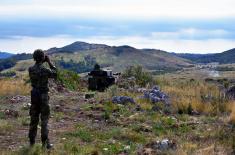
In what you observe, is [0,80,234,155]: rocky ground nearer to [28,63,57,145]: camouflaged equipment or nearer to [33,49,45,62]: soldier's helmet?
[28,63,57,145]: camouflaged equipment

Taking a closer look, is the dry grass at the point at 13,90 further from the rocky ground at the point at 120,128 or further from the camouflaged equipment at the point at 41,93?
the camouflaged equipment at the point at 41,93

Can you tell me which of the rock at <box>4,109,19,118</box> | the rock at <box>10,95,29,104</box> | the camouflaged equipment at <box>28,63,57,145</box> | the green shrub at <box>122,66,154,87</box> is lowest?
the rock at <box>4,109,19,118</box>

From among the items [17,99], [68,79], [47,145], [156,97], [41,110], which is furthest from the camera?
[68,79]

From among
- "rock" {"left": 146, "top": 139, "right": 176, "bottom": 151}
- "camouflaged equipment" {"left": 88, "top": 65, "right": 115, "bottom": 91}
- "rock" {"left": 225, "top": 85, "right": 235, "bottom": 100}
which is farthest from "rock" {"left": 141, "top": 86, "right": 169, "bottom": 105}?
"rock" {"left": 146, "top": 139, "right": 176, "bottom": 151}

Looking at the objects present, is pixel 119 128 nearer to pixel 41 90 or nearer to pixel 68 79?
pixel 41 90

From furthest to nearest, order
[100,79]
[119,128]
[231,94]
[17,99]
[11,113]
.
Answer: [100,79] < [231,94] < [17,99] < [11,113] < [119,128]

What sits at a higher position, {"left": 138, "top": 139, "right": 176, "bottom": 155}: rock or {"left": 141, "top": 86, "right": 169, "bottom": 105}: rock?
{"left": 141, "top": 86, "right": 169, "bottom": 105}: rock

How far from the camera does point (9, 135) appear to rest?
12.1 m

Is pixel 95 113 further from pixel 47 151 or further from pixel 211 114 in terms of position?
pixel 47 151

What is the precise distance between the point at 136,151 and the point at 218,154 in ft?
5.70

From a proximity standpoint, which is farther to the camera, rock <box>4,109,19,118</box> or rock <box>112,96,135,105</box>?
rock <box>112,96,135,105</box>

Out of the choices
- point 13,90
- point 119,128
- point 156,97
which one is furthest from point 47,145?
point 13,90

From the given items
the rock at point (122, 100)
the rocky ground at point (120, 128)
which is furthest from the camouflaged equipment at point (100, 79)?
the rock at point (122, 100)

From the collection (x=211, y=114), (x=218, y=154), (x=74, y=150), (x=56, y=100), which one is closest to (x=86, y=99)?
(x=56, y=100)
